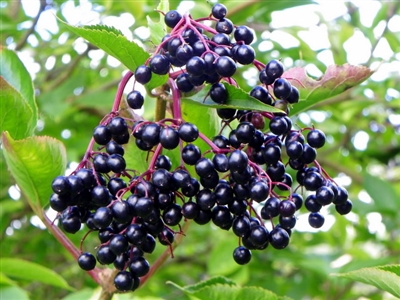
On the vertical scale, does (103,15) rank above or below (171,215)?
below

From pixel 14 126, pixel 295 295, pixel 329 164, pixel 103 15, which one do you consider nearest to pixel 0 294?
pixel 14 126

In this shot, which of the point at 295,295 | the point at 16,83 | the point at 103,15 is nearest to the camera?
the point at 16,83

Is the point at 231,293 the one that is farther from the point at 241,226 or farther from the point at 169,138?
the point at 169,138

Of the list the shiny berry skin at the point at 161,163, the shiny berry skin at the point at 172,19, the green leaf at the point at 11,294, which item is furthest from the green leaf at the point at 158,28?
the green leaf at the point at 11,294

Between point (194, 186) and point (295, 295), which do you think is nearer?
point (194, 186)

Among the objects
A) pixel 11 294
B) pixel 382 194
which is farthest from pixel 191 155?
pixel 382 194

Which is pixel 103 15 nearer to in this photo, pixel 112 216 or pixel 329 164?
pixel 329 164
